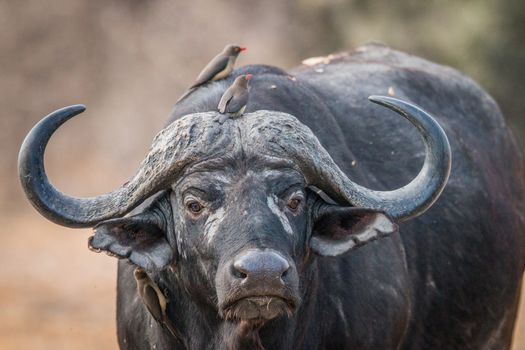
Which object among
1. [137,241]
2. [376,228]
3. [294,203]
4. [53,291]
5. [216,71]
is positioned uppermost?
[216,71]

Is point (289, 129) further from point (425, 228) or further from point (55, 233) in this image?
point (55, 233)

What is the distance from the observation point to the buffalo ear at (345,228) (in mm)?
6391

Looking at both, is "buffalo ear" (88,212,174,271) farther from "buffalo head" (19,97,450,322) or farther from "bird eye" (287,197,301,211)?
"bird eye" (287,197,301,211)

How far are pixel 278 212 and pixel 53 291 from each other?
11.4 metres

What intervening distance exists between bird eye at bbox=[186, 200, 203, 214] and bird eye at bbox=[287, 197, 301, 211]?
1.55ft

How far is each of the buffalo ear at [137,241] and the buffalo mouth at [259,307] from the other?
1.90 ft

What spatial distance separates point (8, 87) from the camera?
22.2 m

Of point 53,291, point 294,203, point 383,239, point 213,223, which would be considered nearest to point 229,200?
point 213,223

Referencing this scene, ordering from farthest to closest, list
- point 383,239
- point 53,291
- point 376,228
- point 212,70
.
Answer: point 53,291 < point 383,239 < point 212,70 < point 376,228

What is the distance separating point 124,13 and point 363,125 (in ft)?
50.9

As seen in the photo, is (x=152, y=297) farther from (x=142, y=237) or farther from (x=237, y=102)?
(x=237, y=102)

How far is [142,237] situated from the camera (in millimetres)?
6445

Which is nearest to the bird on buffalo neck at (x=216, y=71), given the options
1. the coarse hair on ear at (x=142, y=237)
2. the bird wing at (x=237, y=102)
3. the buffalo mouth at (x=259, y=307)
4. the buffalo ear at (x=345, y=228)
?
the bird wing at (x=237, y=102)

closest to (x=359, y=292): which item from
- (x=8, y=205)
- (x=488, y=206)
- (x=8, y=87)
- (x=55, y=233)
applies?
(x=488, y=206)
